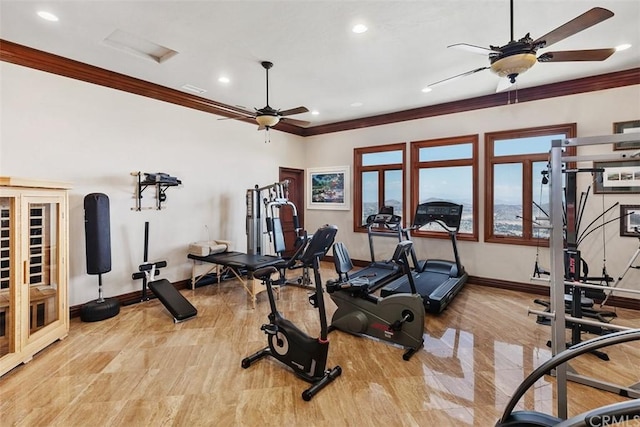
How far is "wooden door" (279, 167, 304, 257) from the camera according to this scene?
7.63m

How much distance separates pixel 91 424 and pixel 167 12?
11.8 ft

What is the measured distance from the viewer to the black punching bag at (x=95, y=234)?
3.97 metres

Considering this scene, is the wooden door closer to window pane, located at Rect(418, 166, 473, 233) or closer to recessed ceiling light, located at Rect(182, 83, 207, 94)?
recessed ceiling light, located at Rect(182, 83, 207, 94)

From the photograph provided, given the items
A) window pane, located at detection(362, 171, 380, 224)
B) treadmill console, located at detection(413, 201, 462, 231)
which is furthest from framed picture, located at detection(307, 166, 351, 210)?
treadmill console, located at detection(413, 201, 462, 231)

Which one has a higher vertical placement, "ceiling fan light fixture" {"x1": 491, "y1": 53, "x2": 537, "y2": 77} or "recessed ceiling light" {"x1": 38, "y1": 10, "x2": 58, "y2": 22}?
"recessed ceiling light" {"x1": 38, "y1": 10, "x2": 58, "y2": 22}

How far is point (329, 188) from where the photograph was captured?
300 inches

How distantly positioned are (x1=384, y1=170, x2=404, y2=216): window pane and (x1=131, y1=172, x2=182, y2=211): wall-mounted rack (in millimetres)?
4280

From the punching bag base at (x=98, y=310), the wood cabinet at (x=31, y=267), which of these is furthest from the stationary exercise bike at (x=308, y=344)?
the punching bag base at (x=98, y=310)

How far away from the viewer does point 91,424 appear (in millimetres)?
2135

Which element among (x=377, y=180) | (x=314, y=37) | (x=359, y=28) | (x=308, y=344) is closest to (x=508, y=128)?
(x=377, y=180)

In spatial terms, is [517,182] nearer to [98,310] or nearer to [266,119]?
[266,119]

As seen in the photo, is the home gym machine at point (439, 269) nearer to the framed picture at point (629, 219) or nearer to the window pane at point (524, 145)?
Result: the window pane at point (524, 145)

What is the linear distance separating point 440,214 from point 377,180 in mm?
1838

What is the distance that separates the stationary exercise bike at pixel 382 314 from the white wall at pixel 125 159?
3265 millimetres
